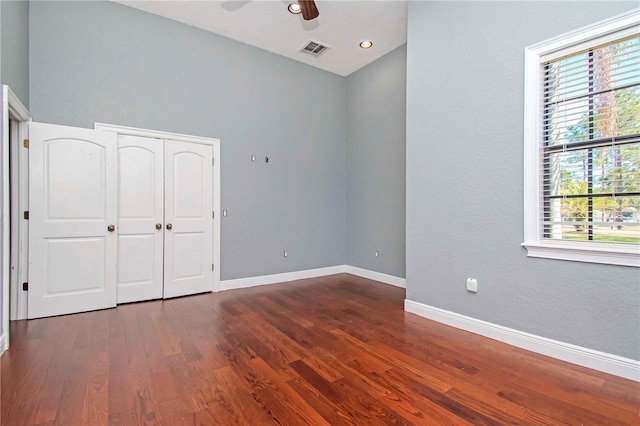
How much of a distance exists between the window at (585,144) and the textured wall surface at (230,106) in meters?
3.47

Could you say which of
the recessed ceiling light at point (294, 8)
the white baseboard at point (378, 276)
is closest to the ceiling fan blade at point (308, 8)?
the recessed ceiling light at point (294, 8)

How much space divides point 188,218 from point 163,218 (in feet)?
1.04

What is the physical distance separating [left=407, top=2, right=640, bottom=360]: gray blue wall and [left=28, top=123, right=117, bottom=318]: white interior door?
367 cm

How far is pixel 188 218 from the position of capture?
4.22m

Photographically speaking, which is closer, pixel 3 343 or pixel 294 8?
pixel 3 343

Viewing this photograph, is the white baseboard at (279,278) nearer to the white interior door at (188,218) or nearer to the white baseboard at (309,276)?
the white baseboard at (309,276)

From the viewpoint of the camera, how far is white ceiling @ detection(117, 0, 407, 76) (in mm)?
3783

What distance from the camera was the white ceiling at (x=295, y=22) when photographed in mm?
3783

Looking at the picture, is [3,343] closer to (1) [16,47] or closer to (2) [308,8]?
(1) [16,47]

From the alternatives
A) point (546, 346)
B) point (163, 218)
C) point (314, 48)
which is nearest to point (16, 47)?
point (163, 218)

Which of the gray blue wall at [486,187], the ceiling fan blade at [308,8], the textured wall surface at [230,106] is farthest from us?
the textured wall surface at [230,106]

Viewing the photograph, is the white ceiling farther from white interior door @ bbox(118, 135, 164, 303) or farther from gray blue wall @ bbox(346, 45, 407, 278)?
white interior door @ bbox(118, 135, 164, 303)

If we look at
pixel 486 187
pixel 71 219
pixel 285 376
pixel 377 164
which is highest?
pixel 377 164

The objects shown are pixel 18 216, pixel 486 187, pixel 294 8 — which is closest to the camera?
pixel 486 187
